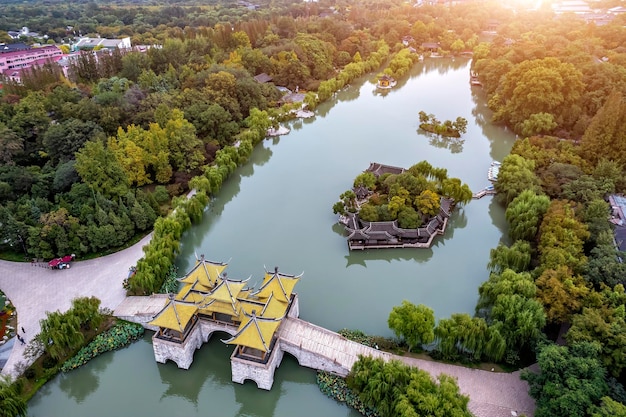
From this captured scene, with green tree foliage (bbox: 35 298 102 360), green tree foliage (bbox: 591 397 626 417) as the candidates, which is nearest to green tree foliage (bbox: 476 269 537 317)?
green tree foliage (bbox: 591 397 626 417)

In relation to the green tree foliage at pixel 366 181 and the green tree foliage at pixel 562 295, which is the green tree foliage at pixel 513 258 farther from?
the green tree foliage at pixel 366 181

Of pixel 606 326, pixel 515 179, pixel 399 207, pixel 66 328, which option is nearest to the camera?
pixel 606 326

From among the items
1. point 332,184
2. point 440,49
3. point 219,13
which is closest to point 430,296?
point 332,184

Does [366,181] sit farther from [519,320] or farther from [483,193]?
[519,320]

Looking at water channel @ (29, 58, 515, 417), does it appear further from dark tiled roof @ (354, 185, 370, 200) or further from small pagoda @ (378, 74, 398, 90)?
small pagoda @ (378, 74, 398, 90)

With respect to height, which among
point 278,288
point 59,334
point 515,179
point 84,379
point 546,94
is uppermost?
point 546,94

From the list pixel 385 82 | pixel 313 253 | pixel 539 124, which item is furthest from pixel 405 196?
pixel 385 82
